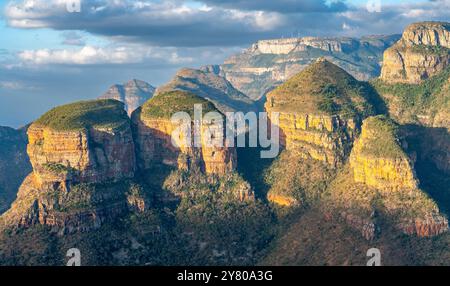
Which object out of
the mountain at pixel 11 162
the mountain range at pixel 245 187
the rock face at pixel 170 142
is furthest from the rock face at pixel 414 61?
the mountain at pixel 11 162

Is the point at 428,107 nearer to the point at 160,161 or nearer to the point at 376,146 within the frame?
the point at 376,146

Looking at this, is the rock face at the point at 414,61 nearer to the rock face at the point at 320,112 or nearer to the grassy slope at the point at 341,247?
the rock face at the point at 320,112

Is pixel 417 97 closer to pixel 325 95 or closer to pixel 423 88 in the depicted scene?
pixel 423 88

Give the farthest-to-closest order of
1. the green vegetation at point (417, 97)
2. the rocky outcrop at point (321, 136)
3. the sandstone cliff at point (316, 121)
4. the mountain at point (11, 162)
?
the mountain at point (11, 162)
the green vegetation at point (417, 97)
the rocky outcrop at point (321, 136)
the sandstone cliff at point (316, 121)

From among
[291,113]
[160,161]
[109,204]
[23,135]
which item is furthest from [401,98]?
[23,135]

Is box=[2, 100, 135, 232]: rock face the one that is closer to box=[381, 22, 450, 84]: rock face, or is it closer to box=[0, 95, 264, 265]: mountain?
box=[0, 95, 264, 265]: mountain

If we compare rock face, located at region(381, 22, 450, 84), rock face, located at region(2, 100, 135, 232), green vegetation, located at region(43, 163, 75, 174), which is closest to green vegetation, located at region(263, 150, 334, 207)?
rock face, located at region(2, 100, 135, 232)

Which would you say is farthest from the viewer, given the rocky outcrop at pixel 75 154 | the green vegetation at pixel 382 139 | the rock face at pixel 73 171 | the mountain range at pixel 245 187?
the rocky outcrop at pixel 75 154
